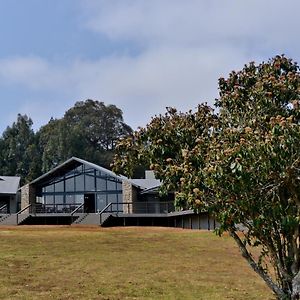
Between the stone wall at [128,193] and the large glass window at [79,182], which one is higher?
the large glass window at [79,182]

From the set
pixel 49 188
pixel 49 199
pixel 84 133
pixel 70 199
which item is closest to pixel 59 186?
pixel 49 188

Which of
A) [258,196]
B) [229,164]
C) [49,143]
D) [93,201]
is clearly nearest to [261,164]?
[229,164]

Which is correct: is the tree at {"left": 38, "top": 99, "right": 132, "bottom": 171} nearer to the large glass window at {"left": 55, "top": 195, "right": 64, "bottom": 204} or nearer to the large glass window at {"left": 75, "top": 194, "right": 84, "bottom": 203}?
the large glass window at {"left": 55, "top": 195, "right": 64, "bottom": 204}

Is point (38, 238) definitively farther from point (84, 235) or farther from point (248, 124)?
point (248, 124)

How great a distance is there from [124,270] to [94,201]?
1103 inches

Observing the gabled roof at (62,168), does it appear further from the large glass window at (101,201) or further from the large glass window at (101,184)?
the large glass window at (101,201)

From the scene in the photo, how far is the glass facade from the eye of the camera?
4069 cm

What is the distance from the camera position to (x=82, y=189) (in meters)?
41.8

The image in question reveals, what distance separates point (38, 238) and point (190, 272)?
10.9 meters

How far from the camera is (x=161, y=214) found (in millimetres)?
35625

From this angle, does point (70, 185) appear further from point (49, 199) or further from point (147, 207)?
point (147, 207)

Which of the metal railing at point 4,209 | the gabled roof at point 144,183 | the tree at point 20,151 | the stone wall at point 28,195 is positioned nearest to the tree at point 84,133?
the tree at point 20,151

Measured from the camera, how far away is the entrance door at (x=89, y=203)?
135 feet

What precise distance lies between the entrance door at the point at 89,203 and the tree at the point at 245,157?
3275 centimetres
